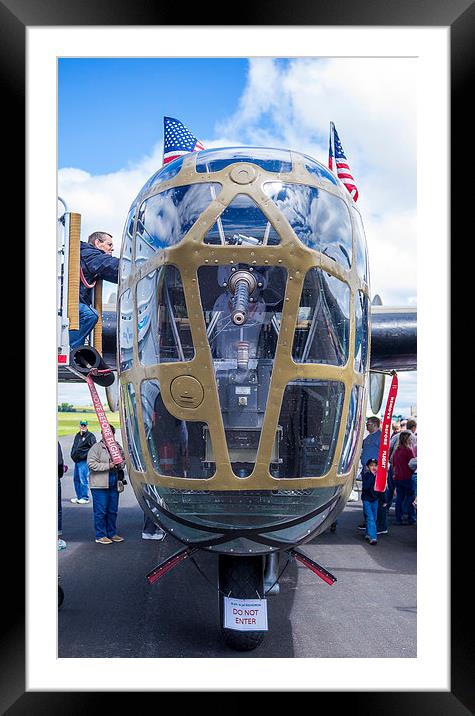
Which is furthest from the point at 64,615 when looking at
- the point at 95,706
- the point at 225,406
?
the point at 225,406

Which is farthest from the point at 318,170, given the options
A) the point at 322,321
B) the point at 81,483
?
the point at 81,483

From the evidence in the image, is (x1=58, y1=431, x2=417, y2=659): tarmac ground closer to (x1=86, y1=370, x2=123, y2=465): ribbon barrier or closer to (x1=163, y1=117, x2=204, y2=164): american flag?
(x1=86, y1=370, x2=123, y2=465): ribbon barrier

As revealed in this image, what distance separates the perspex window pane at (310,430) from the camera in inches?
152

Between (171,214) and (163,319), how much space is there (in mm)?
668

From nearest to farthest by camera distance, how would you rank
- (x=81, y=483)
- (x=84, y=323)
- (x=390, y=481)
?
1. (x=84, y=323)
2. (x=390, y=481)
3. (x=81, y=483)

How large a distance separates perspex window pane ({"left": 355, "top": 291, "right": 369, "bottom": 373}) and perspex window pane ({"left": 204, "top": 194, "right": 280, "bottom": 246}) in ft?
2.63

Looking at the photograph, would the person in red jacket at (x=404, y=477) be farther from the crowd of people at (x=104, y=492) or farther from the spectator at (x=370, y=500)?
the crowd of people at (x=104, y=492)

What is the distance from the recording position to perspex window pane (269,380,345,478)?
386 cm

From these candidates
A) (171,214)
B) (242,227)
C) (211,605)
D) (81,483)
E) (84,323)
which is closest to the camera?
(242,227)

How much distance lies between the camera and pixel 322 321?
394 cm
